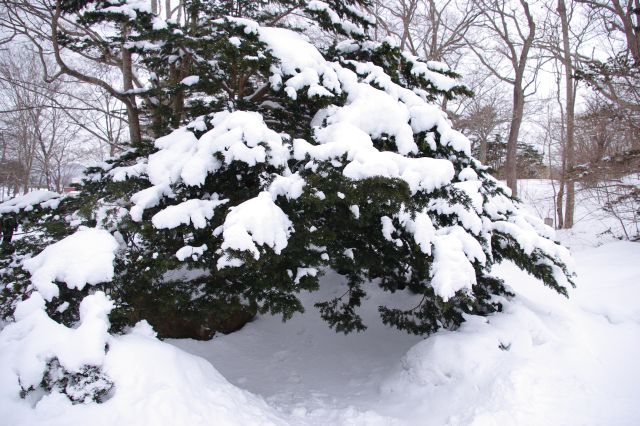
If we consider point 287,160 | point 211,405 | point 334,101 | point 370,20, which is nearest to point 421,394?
point 211,405

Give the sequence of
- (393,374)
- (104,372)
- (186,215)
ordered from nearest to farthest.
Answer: (104,372), (186,215), (393,374)

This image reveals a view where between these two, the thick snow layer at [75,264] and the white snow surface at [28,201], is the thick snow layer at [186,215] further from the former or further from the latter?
the white snow surface at [28,201]

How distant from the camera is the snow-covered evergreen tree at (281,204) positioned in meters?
2.87

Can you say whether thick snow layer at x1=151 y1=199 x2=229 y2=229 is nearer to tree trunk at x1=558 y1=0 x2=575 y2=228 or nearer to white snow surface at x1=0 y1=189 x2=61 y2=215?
white snow surface at x1=0 y1=189 x2=61 y2=215

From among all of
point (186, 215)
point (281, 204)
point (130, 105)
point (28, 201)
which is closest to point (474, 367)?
point (281, 204)

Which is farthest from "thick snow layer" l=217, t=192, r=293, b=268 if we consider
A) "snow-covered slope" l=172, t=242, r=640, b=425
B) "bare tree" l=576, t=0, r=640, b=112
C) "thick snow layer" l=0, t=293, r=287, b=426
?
"bare tree" l=576, t=0, r=640, b=112

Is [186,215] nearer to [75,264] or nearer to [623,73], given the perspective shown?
[75,264]

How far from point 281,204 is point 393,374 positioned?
2.41m

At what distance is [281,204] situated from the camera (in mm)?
3227

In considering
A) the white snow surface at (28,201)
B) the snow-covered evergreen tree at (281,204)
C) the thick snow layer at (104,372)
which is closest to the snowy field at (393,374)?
the thick snow layer at (104,372)

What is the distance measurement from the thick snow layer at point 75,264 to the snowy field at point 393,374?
8.7 inches

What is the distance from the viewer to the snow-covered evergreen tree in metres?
2.87

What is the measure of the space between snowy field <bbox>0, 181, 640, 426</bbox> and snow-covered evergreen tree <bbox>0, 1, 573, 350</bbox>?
46 centimetres

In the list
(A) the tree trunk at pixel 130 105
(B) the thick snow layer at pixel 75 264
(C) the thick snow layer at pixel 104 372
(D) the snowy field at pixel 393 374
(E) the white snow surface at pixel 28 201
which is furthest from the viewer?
(A) the tree trunk at pixel 130 105
